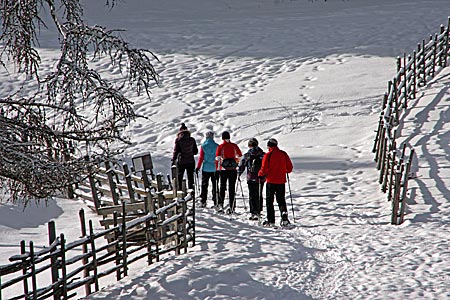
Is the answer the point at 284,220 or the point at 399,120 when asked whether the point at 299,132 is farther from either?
the point at 284,220

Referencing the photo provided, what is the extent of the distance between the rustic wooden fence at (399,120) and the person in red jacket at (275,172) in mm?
1765

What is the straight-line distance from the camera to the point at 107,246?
8.58m

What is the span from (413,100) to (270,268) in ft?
32.9

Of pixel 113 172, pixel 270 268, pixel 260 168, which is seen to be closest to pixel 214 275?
pixel 270 268

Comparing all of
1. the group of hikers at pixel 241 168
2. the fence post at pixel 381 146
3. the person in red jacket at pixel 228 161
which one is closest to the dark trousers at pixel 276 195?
the group of hikers at pixel 241 168

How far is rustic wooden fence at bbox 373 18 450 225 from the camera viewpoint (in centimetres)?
1130

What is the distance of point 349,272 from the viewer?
360 inches

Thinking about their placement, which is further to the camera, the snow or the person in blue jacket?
the person in blue jacket

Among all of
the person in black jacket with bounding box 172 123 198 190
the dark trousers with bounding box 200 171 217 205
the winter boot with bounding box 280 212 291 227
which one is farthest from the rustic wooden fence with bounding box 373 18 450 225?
the person in black jacket with bounding box 172 123 198 190

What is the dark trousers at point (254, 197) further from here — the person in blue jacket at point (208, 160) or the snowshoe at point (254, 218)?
the person in blue jacket at point (208, 160)

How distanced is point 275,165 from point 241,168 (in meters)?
0.75

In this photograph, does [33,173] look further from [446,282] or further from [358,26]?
[358,26]

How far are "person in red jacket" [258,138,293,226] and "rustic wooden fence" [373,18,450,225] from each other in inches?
69.5

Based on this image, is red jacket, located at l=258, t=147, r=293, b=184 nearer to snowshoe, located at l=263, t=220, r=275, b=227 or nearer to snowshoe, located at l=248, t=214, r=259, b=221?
snowshoe, located at l=263, t=220, r=275, b=227
